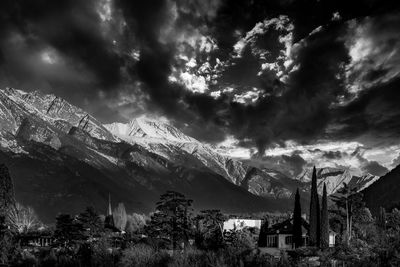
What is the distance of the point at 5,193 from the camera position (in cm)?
8738

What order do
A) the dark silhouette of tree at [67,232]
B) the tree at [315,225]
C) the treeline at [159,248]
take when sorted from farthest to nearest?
the dark silhouette of tree at [67,232]
the tree at [315,225]
the treeline at [159,248]

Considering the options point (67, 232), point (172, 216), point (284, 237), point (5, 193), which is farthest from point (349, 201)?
point (5, 193)

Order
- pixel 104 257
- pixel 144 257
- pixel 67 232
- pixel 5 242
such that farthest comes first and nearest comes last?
pixel 67 232 < pixel 104 257 < pixel 5 242 < pixel 144 257

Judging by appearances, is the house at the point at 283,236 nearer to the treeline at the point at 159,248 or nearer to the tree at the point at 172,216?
the treeline at the point at 159,248

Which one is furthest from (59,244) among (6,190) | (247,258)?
(247,258)

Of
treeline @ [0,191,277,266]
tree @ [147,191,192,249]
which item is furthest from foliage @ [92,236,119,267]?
tree @ [147,191,192,249]

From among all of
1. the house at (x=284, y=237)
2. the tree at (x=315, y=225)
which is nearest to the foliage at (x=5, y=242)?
the tree at (x=315, y=225)

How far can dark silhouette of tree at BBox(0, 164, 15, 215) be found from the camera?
3396 inches

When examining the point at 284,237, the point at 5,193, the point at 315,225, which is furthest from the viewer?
the point at 284,237

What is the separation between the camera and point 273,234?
116 m

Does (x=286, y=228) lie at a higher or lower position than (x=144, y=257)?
higher

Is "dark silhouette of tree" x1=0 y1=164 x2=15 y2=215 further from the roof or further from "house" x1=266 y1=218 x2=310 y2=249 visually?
the roof

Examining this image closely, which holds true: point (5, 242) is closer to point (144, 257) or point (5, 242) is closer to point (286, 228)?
point (144, 257)

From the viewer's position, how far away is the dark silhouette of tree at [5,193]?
8625 cm
